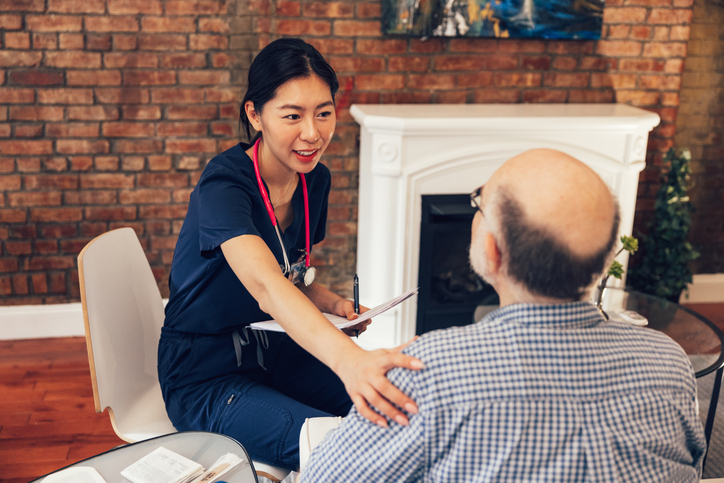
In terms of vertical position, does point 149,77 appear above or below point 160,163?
above

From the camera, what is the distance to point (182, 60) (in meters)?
2.77

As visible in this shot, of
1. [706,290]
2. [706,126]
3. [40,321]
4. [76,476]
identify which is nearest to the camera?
[76,476]

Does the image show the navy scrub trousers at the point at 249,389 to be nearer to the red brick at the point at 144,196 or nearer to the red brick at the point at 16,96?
the red brick at the point at 144,196

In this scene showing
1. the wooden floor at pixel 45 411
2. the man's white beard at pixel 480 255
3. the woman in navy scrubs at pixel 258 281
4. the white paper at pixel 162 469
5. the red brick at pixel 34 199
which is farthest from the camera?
the red brick at pixel 34 199

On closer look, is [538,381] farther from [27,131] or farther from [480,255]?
[27,131]

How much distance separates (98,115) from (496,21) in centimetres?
190

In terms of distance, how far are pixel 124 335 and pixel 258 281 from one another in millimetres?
536

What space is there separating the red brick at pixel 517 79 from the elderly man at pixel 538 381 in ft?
7.62

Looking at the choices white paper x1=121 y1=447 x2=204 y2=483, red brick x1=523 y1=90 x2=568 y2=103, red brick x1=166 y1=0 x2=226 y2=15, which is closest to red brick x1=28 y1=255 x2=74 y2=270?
red brick x1=166 y1=0 x2=226 y2=15

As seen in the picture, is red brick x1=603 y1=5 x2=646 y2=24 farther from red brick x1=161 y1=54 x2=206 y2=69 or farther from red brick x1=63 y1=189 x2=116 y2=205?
red brick x1=63 y1=189 x2=116 y2=205

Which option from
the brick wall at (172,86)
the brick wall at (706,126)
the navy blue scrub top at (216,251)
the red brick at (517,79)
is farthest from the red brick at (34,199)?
the brick wall at (706,126)

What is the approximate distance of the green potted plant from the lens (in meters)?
3.05

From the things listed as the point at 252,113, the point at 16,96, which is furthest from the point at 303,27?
the point at 252,113

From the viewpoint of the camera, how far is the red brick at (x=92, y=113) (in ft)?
9.05
